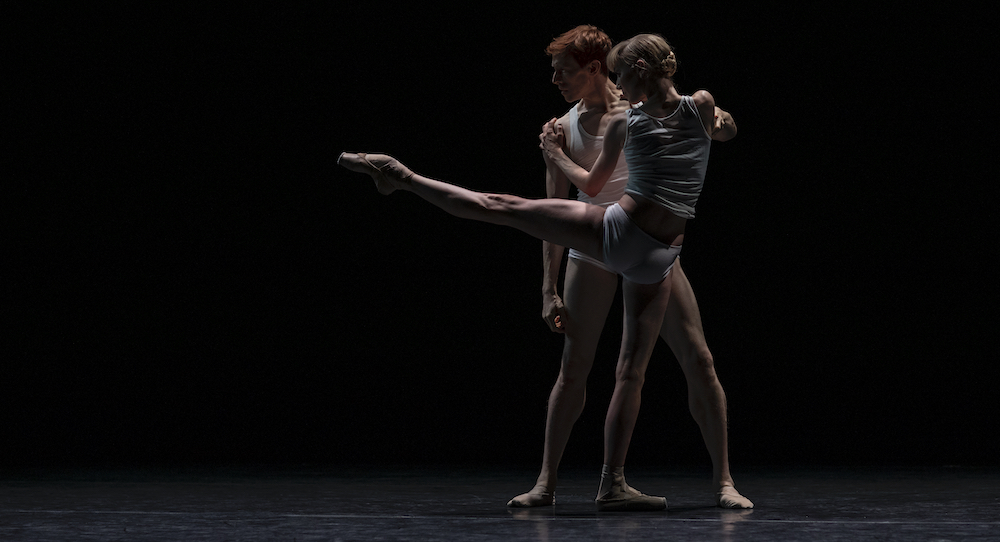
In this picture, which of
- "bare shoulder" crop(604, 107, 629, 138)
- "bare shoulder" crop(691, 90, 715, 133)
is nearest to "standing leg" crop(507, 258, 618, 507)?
"bare shoulder" crop(604, 107, 629, 138)

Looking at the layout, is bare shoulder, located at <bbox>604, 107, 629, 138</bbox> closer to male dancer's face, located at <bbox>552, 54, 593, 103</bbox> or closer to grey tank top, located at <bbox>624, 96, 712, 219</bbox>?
grey tank top, located at <bbox>624, 96, 712, 219</bbox>

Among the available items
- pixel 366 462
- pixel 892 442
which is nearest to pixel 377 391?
pixel 366 462

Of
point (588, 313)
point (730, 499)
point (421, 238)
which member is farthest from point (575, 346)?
point (421, 238)

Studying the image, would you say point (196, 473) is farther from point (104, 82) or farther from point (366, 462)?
point (104, 82)

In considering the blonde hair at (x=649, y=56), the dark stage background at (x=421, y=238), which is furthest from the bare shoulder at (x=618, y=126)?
the dark stage background at (x=421, y=238)

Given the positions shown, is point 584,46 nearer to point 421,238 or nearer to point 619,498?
point 619,498

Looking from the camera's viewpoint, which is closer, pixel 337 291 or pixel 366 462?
pixel 366 462

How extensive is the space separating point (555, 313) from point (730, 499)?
2.08 feet

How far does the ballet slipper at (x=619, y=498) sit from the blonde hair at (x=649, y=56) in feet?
3.16

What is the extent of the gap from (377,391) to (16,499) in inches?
75.6

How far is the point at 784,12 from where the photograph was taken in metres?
4.68

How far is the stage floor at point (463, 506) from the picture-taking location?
6.88 ft

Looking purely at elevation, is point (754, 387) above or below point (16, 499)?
above

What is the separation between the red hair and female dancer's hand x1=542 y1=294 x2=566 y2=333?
1.98 ft
